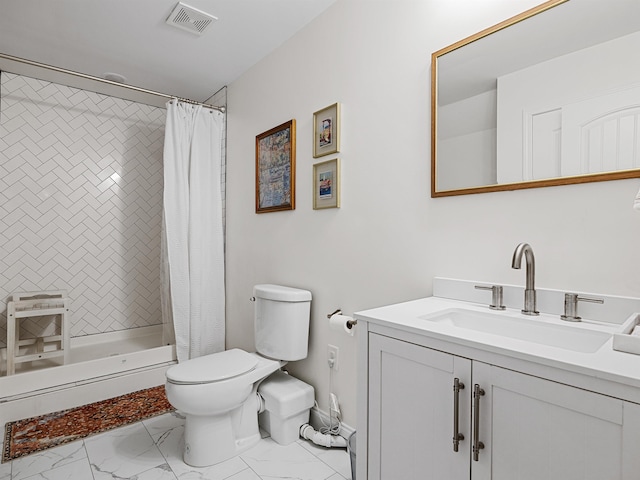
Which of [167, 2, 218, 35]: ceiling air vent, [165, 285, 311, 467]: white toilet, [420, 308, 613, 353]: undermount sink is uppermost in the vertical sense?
[167, 2, 218, 35]: ceiling air vent

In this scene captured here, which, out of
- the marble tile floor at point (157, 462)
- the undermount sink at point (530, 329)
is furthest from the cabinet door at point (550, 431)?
the marble tile floor at point (157, 462)

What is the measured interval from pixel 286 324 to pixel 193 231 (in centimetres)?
119

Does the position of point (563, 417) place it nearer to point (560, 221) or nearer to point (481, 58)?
point (560, 221)

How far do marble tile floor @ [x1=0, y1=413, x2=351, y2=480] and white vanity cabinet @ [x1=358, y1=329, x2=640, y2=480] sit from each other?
28.1 inches

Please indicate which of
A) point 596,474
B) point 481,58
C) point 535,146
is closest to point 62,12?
point 481,58

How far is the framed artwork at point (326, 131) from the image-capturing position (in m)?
1.92

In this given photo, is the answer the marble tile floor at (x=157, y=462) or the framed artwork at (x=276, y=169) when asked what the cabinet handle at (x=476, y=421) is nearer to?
the marble tile floor at (x=157, y=462)

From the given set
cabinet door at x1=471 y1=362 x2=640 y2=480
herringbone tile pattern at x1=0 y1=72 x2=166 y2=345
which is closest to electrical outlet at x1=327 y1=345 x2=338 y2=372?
cabinet door at x1=471 y1=362 x2=640 y2=480

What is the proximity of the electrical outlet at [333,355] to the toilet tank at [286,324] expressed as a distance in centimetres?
15

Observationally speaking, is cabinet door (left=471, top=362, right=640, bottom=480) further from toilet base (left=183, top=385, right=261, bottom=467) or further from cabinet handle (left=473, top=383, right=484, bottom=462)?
toilet base (left=183, top=385, right=261, bottom=467)

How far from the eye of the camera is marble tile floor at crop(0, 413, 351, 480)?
166cm

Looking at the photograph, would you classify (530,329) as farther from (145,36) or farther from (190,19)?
(145,36)

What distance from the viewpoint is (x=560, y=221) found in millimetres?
1166

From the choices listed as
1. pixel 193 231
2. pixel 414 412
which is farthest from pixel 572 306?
pixel 193 231
